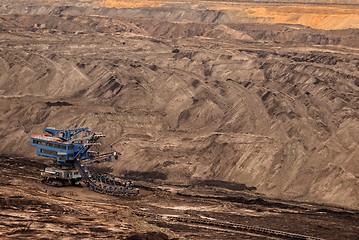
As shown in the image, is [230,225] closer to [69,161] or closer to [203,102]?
[69,161]

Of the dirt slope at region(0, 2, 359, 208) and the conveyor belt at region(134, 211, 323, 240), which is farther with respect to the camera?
the dirt slope at region(0, 2, 359, 208)

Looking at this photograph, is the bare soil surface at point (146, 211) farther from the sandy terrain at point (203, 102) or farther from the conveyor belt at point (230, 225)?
the sandy terrain at point (203, 102)

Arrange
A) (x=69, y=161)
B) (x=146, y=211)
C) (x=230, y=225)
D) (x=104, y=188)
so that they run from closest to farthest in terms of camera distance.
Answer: (x=230, y=225)
(x=146, y=211)
(x=104, y=188)
(x=69, y=161)

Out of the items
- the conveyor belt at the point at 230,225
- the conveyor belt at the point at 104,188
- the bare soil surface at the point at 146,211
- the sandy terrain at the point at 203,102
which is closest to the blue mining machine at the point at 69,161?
the conveyor belt at the point at 104,188

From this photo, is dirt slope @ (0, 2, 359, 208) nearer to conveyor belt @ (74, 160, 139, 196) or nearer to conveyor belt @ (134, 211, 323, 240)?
conveyor belt @ (74, 160, 139, 196)

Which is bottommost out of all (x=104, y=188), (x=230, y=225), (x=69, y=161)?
(x=230, y=225)

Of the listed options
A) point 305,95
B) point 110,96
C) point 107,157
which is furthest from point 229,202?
point 110,96

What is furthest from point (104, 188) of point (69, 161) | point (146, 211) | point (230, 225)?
point (230, 225)

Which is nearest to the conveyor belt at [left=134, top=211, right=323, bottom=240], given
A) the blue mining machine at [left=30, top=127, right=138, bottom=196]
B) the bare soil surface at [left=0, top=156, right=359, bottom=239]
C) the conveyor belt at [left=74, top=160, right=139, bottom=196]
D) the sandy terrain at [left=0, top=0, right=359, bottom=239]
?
the bare soil surface at [left=0, top=156, right=359, bottom=239]
